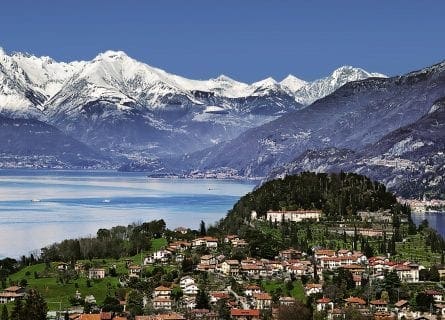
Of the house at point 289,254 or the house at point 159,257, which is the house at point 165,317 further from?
the house at point 289,254

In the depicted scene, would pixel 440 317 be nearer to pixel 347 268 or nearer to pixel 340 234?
pixel 347 268

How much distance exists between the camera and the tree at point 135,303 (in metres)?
66.8

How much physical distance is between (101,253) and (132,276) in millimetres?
14683

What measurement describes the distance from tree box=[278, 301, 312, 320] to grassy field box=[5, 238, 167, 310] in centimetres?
1458

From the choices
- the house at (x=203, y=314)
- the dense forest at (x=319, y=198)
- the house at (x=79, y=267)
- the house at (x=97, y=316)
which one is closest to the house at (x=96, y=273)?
the house at (x=79, y=267)

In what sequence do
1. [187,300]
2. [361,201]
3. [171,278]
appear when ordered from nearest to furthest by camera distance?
1. [187,300]
2. [171,278]
3. [361,201]

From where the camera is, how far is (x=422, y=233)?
102 meters

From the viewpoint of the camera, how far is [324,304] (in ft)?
225

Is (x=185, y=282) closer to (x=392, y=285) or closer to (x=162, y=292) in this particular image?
(x=162, y=292)

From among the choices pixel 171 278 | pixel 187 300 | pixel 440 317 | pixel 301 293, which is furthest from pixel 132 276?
pixel 440 317

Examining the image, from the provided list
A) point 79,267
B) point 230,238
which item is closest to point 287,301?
point 79,267

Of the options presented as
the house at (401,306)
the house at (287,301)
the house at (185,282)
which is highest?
the house at (185,282)

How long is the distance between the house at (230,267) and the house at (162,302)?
10.3m

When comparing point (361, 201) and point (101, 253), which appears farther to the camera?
point (361, 201)
